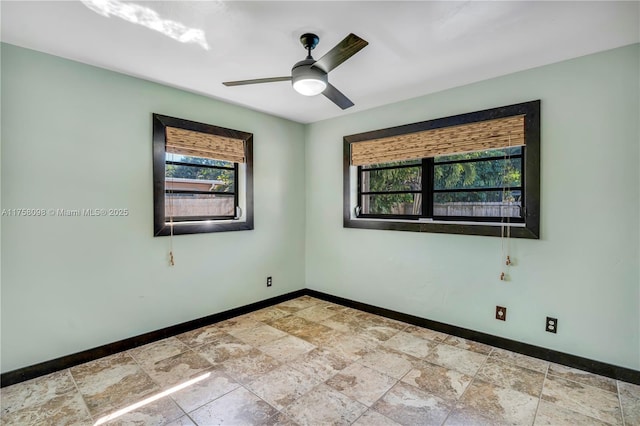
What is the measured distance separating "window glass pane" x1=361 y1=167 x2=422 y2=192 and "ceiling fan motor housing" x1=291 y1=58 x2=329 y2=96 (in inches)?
67.8

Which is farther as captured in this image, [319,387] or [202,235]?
[202,235]

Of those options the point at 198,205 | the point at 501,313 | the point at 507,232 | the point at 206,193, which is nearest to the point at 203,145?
the point at 206,193

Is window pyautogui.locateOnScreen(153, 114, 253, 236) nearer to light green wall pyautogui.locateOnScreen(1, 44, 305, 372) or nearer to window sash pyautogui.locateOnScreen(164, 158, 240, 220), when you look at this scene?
window sash pyautogui.locateOnScreen(164, 158, 240, 220)

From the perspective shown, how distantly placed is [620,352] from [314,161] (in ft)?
11.7

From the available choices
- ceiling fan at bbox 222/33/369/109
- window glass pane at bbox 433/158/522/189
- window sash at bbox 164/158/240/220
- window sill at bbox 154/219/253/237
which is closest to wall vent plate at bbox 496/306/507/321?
window glass pane at bbox 433/158/522/189

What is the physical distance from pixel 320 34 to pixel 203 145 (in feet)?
5.91

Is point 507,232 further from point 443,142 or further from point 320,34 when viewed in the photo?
point 320,34

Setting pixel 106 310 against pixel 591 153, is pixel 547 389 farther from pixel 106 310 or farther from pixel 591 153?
pixel 106 310

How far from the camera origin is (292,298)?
4258 mm

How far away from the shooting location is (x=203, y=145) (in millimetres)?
3256

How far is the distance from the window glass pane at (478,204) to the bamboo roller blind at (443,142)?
0.45 m

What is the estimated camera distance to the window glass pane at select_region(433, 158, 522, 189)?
277cm

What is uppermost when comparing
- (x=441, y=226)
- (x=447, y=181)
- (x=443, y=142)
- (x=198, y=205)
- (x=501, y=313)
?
(x=443, y=142)

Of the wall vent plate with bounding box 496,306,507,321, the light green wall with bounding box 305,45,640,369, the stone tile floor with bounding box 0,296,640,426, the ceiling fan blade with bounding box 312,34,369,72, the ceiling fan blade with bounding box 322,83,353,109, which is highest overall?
the ceiling fan blade with bounding box 312,34,369,72
